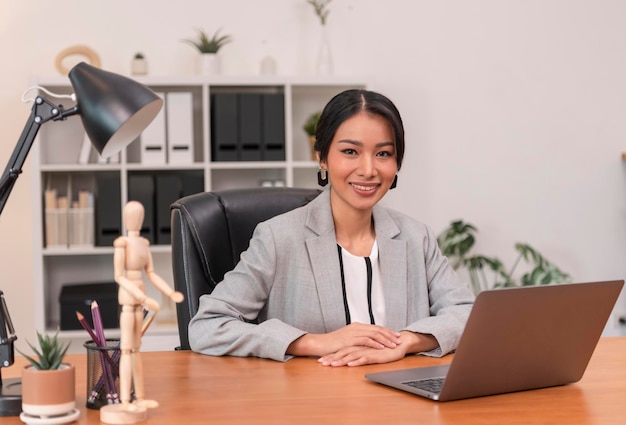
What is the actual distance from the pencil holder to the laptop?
45 centimetres

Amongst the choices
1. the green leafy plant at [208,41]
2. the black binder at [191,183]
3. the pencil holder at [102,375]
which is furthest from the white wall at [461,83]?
the pencil holder at [102,375]

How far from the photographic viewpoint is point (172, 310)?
162 inches

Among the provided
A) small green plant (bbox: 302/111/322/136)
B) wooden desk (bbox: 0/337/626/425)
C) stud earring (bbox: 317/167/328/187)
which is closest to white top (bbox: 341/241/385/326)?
stud earring (bbox: 317/167/328/187)

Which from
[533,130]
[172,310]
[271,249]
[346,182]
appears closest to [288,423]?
[271,249]

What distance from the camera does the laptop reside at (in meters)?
1.37

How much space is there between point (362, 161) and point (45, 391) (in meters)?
1.07

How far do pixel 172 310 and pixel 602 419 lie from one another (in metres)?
3.00

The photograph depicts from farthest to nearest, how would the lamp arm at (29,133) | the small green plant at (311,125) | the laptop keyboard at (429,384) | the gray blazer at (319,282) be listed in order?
the small green plant at (311,125), the gray blazer at (319,282), the laptop keyboard at (429,384), the lamp arm at (29,133)

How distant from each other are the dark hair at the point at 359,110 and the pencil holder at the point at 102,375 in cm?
98

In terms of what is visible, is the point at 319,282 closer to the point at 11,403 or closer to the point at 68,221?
the point at 11,403

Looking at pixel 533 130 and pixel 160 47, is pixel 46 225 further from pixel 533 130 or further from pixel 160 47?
pixel 533 130

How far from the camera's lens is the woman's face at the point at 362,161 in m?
2.11

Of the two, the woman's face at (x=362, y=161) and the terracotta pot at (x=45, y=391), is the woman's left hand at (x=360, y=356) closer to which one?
the woman's face at (x=362, y=161)

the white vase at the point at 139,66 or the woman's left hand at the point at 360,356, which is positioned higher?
the white vase at the point at 139,66
